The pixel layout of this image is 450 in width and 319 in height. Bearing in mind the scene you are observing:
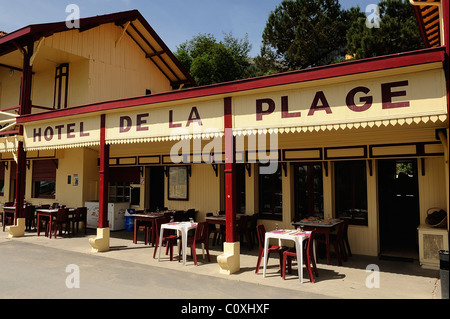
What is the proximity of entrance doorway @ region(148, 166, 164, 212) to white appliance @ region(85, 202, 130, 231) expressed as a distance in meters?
1.04

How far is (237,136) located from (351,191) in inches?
131

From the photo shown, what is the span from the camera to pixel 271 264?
7.19 meters

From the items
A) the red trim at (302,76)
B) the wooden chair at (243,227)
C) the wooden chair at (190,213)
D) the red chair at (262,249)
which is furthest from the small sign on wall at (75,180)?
the red chair at (262,249)

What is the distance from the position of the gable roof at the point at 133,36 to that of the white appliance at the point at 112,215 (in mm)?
6172

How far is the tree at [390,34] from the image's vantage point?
17.2 meters

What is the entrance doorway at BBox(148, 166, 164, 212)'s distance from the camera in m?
12.5

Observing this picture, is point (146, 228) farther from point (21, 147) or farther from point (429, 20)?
point (429, 20)

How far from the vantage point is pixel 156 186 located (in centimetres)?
1266

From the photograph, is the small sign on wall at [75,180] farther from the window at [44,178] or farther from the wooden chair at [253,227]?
the wooden chair at [253,227]

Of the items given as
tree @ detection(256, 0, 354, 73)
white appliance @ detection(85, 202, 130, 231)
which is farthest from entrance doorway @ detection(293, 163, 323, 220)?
tree @ detection(256, 0, 354, 73)

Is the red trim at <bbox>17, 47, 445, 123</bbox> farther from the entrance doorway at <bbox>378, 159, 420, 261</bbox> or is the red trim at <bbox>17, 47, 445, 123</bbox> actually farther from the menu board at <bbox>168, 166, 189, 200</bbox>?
the entrance doorway at <bbox>378, 159, 420, 261</bbox>

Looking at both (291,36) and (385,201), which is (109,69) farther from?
(291,36)
